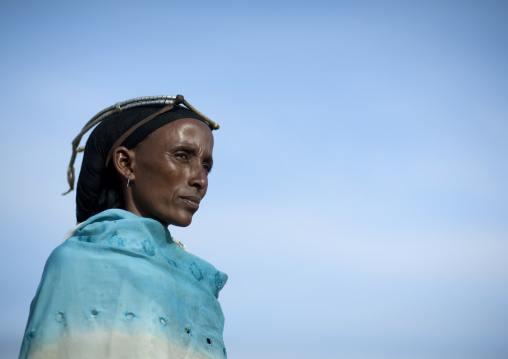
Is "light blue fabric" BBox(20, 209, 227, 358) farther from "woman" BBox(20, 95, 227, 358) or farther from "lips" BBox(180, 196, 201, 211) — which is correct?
"lips" BBox(180, 196, 201, 211)

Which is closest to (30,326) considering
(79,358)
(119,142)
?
(79,358)

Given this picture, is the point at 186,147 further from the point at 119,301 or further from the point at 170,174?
the point at 119,301

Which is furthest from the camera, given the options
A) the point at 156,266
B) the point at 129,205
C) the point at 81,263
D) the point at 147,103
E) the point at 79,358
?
the point at 147,103

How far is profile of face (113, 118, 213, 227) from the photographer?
446 centimetres

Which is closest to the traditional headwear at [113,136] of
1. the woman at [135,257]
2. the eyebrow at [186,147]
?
the woman at [135,257]

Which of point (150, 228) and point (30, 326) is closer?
point (30, 326)

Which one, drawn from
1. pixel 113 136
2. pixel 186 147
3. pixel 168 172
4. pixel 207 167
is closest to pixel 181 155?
pixel 186 147

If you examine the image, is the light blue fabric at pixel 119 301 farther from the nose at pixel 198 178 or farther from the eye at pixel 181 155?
the eye at pixel 181 155

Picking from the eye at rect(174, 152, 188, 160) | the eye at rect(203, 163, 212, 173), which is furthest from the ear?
the eye at rect(203, 163, 212, 173)

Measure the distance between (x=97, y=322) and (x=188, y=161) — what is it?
1391 mm

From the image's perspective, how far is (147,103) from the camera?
490cm

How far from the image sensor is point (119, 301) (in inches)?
147

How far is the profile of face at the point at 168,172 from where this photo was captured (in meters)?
4.46

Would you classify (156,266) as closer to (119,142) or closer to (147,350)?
(147,350)
